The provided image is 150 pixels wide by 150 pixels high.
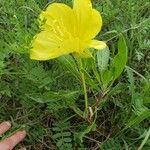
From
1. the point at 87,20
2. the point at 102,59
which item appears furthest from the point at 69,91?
the point at 87,20

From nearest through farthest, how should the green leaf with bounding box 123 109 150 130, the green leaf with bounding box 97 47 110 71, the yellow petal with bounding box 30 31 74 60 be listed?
1. the yellow petal with bounding box 30 31 74 60
2. the green leaf with bounding box 123 109 150 130
3. the green leaf with bounding box 97 47 110 71

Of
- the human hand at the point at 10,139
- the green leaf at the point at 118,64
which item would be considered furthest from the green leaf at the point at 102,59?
the human hand at the point at 10,139

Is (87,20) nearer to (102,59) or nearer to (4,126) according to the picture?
(102,59)

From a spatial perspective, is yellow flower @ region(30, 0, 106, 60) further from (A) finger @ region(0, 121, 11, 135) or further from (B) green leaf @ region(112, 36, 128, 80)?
(A) finger @ region(0, 121, 11, 135)

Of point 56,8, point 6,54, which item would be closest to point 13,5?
point 6,54

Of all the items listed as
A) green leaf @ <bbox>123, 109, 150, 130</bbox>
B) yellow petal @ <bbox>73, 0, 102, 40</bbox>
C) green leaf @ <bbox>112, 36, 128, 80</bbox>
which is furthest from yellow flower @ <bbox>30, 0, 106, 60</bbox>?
green leaf @ <bbox>123, 109, 150, 130</bbox>

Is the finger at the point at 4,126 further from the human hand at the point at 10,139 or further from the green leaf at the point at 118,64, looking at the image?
the green leaf at the point at 118,64
